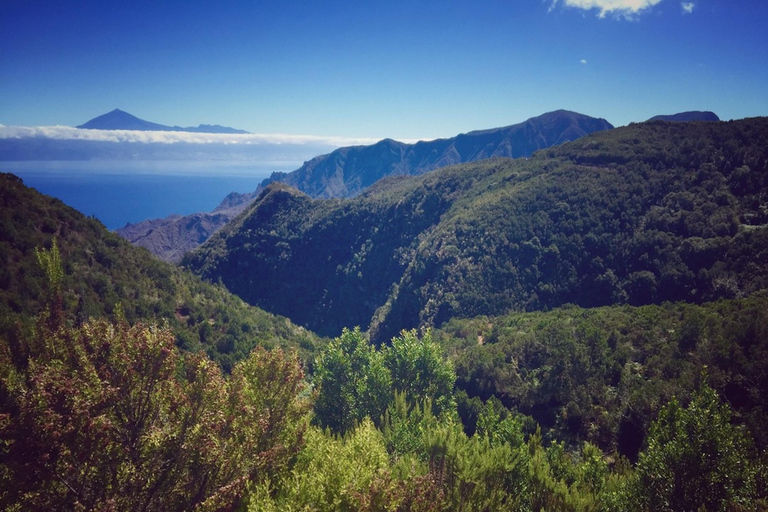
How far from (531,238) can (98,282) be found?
106953 mm

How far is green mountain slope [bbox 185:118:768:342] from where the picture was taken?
87.5m

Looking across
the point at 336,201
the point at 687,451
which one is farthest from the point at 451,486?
the point at 336,201

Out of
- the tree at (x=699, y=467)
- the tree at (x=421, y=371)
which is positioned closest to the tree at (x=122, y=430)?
the tree at (x=699, y=467)

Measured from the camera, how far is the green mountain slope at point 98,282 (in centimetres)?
4988

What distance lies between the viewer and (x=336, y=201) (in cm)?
19625

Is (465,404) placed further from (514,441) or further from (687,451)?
(687,451)

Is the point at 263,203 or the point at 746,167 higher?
the point at 746,167

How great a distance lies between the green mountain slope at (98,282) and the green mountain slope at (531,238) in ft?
190

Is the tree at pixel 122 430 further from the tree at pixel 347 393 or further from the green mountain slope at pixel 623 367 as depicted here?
the green mountain slope at pixel 623 367

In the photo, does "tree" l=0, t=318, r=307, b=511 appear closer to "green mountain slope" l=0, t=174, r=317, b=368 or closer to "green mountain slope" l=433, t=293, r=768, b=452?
"green mountain slope" l=0, t=174, r=317, b=368

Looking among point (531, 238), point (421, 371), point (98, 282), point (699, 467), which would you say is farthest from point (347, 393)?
point (531, 238)

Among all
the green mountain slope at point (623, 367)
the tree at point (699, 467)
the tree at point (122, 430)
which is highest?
the tree at point (122, 430)

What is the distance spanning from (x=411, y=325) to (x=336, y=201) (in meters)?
100

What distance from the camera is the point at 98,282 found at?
60.7 meters
